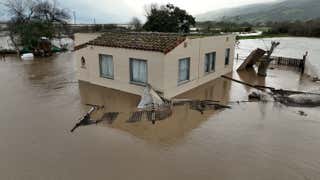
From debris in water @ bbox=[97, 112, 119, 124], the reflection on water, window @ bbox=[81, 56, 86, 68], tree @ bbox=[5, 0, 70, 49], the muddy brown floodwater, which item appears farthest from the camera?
tree @ bbox=[5, 0, 70, 49]

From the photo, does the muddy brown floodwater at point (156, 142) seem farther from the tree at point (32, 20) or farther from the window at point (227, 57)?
the tree at point (32, 20)

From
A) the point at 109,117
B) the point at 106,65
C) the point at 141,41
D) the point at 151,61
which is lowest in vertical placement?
the point at 109,117

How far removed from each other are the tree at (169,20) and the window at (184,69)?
57.8ft

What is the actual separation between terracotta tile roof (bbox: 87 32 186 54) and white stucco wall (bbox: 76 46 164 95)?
0.74 ft

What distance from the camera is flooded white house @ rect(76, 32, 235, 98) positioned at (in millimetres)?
12609

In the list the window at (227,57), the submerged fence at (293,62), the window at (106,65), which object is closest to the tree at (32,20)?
the window at (106,65)

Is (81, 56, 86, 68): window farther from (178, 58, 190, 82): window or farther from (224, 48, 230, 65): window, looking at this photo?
(224, 48, 230, 65): window

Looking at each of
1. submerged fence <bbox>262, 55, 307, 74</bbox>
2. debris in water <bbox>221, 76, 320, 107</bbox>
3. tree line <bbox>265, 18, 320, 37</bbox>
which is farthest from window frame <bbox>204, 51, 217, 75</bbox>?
tree line <bbox>265, 18, 320, 37</bbox>

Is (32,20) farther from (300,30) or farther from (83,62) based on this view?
(300,30)

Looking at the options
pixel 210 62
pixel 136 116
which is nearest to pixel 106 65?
pixel 136 116

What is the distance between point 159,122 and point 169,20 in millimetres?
22443

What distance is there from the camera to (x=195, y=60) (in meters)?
14.5

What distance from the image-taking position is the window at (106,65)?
14752 mm

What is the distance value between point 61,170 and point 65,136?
2.19m
